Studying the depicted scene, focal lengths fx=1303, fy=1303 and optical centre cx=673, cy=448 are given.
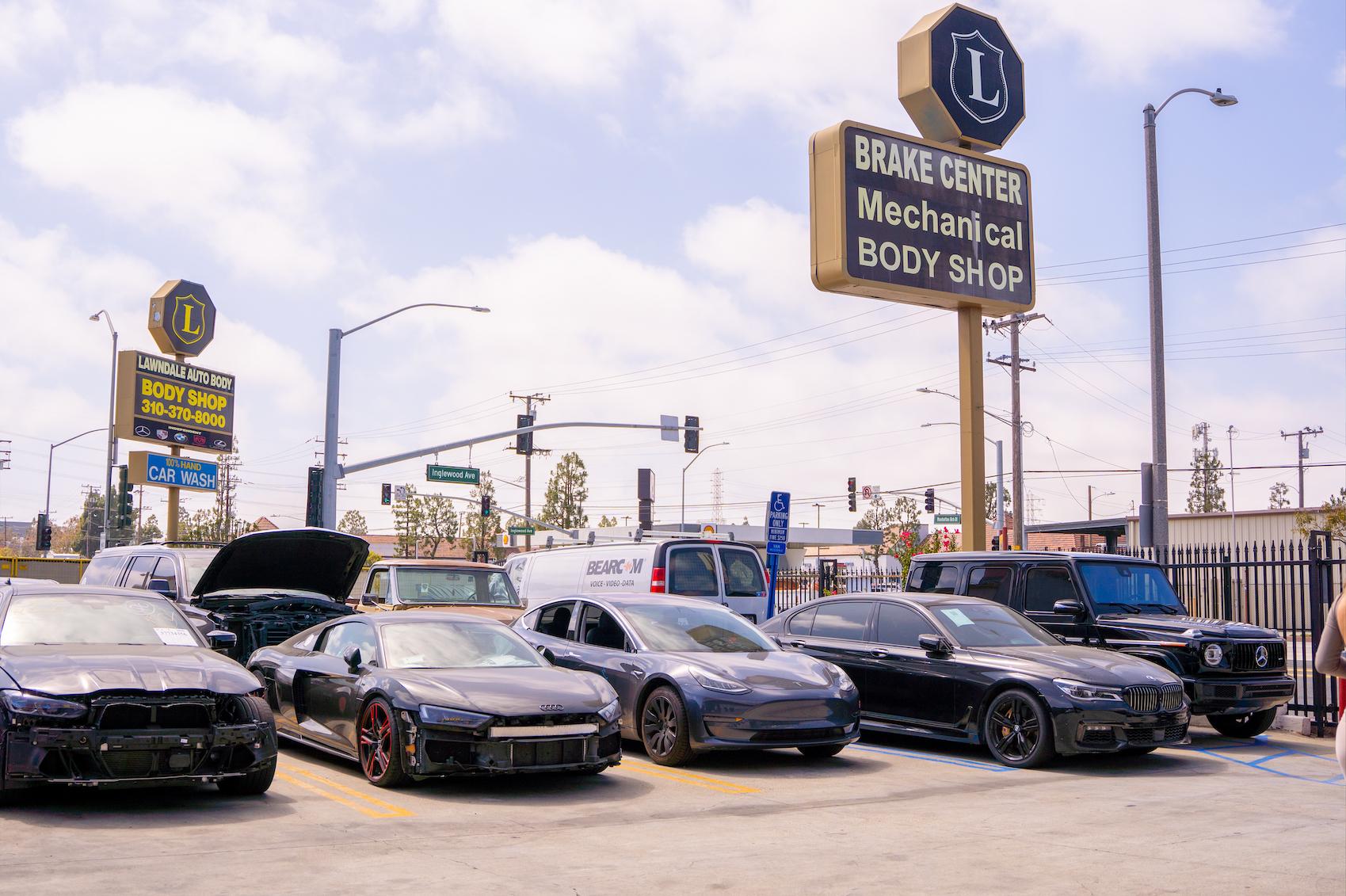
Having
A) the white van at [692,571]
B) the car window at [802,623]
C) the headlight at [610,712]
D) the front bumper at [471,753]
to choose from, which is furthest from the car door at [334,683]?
the white van at [692,571]

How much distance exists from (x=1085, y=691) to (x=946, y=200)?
10.5 metres

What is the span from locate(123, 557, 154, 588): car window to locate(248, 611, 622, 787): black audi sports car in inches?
241

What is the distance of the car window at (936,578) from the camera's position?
1448 cm

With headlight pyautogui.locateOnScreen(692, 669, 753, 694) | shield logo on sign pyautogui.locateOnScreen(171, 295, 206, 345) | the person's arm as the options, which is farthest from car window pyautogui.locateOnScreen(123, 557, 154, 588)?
shield logo on sign pyautogui.locateOnScreen(171, 295, 206, 345)

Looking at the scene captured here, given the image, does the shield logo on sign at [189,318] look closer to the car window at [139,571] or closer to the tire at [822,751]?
the car window at [139,571]

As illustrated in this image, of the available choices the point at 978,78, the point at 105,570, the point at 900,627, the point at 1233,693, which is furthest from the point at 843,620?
→ the point at 978,78

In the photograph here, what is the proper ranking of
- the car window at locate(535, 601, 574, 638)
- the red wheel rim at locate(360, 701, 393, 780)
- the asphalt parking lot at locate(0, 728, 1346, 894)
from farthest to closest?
the car window at locate(535, 601, 574, 638) → the red wheel rim at locate(360, 701, 393, 780) → the asphalt parking lot at locate(0, 728, 1346, 894)

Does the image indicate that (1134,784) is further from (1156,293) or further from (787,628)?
(1156,293)

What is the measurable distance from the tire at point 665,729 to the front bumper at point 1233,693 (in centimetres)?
531

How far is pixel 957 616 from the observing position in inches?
488

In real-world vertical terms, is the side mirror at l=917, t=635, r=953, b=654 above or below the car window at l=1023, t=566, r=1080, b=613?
below

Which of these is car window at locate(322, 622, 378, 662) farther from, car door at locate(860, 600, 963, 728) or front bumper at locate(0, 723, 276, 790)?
car door at locate(860, 600, 963, 728)

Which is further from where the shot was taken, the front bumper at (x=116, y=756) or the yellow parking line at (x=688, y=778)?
the yellow parking line at (x=688, y=778)

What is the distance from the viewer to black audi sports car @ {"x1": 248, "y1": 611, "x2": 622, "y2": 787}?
28.9ft
